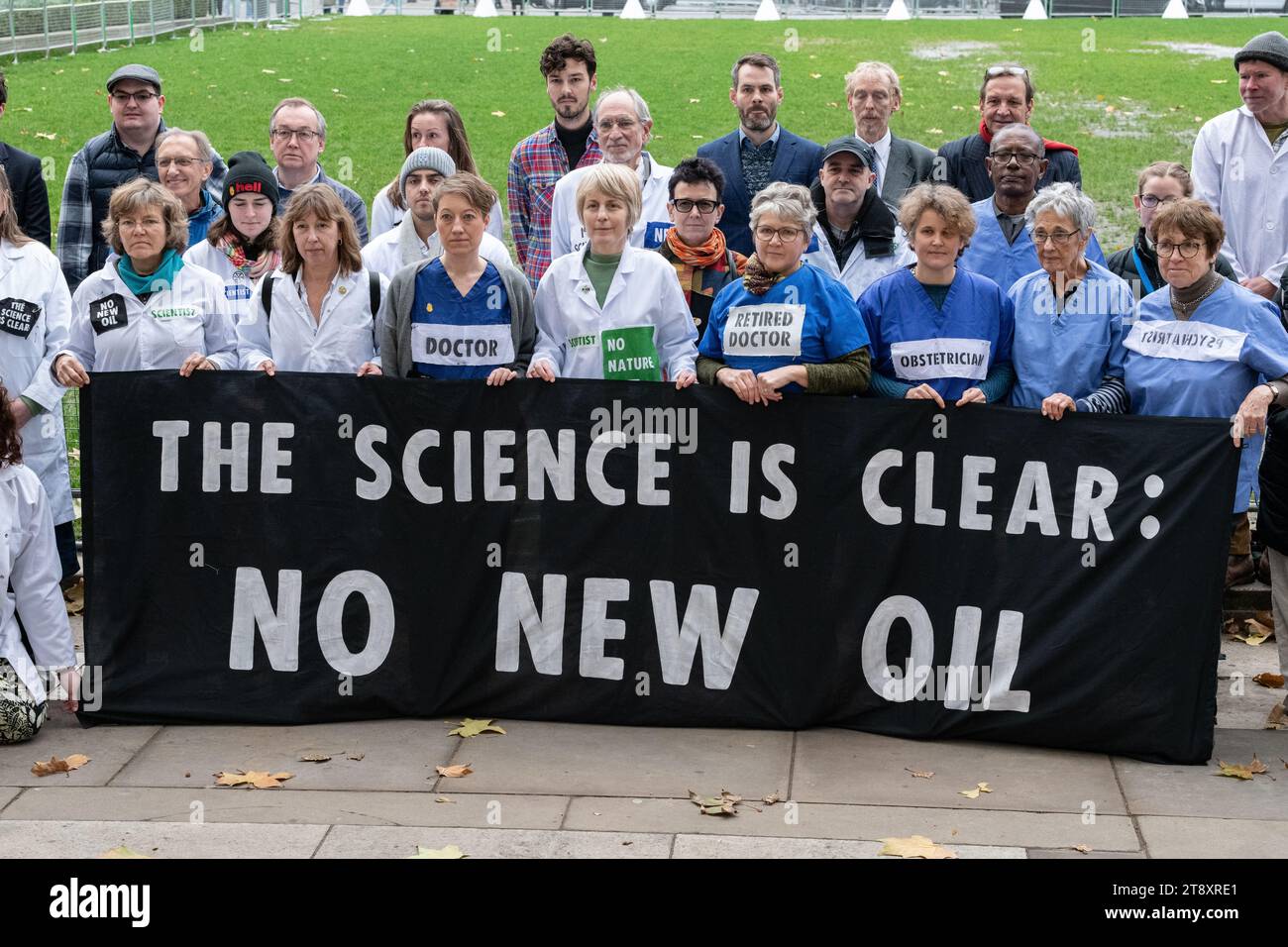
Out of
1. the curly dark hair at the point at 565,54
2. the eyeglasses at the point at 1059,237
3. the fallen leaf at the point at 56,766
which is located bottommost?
the fallen leaf at the point at 56,766

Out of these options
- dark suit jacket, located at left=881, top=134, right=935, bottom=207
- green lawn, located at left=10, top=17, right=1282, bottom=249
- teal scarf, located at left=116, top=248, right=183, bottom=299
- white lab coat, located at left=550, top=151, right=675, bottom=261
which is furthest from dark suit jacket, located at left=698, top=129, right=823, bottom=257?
green lawn, located at left=10, top=17, right=1282, bottom=249

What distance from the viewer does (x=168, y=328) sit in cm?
775

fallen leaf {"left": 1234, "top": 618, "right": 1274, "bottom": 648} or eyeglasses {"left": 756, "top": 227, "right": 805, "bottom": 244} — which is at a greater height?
eyeglasses {"left": 756, "top": 227, "right": 805, "bottom": 244}

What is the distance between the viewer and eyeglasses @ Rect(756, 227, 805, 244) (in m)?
6.97

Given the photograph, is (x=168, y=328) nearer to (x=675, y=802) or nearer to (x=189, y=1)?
(x=675, y=802)

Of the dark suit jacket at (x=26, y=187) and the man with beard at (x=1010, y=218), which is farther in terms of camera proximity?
the dark suit jacket at (x=26, y=187)

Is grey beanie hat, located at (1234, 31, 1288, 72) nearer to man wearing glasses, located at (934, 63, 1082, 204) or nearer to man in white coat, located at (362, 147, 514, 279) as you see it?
man wearing glasses, located at (934, 63, 1082, 204)

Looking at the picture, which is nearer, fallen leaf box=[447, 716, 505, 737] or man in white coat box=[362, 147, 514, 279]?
fallen leaf box=[447, 716, 505, 737]

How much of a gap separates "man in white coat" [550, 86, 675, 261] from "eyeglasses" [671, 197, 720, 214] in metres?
0.77

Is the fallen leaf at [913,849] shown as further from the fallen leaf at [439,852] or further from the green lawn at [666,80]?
the green lawn at [666,80]

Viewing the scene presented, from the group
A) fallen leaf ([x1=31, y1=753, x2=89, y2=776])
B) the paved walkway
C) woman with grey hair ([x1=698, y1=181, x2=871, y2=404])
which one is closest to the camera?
the paved walkway

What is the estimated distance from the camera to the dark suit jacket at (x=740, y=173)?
346 inches

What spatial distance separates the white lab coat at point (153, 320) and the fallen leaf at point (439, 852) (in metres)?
2.72

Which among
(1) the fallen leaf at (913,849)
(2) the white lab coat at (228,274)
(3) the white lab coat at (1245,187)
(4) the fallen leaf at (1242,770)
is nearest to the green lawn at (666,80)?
(3) the white lab coat at (1245,187)
